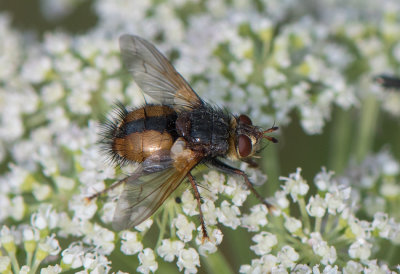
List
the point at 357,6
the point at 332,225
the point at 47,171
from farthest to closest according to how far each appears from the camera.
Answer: the point at 357,6, the point at 47,171, the point at 332,225

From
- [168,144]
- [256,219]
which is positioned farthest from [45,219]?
[256,219]

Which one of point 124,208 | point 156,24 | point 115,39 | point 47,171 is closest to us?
point 124,208

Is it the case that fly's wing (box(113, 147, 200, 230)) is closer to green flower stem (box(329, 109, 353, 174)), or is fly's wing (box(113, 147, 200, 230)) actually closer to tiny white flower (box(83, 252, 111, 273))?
tiny white flower (box(83, 252, 111, 273))

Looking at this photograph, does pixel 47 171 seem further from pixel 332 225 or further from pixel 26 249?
pixel 332 225

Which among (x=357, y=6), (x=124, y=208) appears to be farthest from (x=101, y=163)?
(x=357, y=6)

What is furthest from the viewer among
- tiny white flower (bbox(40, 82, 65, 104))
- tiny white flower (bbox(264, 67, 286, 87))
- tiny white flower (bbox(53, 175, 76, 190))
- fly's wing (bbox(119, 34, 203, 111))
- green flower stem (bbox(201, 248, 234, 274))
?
tiny white flower (bbox(40, 82, 65, 104))

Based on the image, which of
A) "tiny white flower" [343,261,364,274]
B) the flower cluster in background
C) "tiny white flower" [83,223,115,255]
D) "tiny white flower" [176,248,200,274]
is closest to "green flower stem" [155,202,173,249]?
the flower cluster in background

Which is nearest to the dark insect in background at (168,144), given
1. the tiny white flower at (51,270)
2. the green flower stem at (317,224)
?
the green flower stem at (317,224)

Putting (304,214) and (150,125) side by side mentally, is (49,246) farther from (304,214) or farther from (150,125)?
(304,214)
